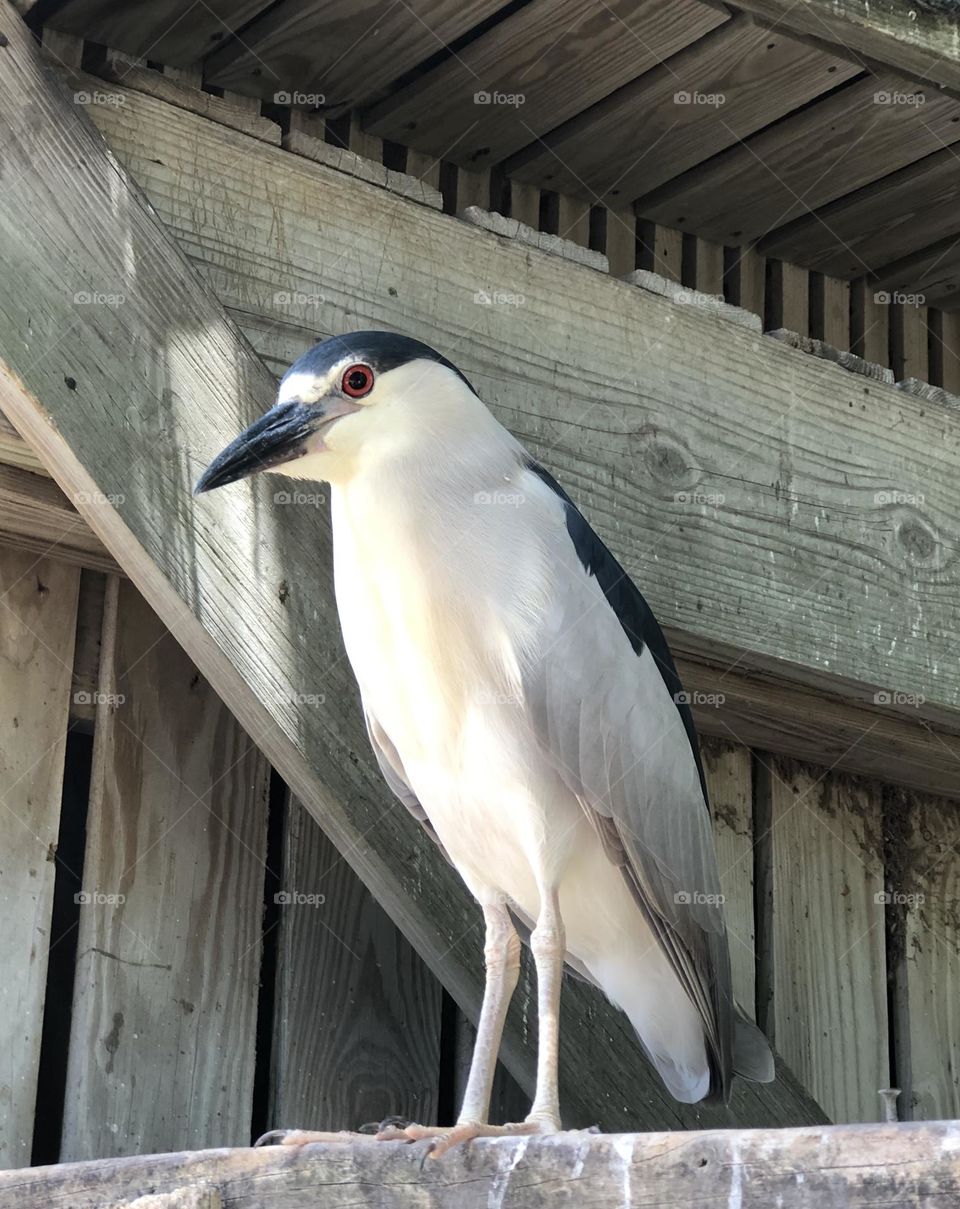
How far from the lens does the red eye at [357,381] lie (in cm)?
236

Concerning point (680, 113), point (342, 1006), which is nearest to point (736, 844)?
point (342, 1006)

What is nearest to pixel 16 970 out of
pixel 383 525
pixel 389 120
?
pixel 383 525

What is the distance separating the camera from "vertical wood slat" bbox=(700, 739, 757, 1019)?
3.43 m

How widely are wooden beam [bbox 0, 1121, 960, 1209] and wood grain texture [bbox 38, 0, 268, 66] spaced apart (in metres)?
1.75

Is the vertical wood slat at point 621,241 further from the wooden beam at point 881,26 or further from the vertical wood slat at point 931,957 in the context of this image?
the vertical wood slat at point 931,957

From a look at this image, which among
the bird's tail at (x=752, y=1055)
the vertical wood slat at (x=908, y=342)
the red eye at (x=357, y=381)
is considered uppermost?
the vertical wood slat at (x=908, y=342)

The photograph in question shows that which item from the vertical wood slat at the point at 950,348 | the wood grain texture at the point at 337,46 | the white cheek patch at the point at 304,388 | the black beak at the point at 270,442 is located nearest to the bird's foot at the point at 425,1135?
the black beak at the point at 270,442

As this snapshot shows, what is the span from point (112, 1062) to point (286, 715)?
2.32 ft

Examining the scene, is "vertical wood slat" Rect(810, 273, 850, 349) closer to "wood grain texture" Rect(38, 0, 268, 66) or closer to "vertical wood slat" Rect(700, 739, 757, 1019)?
"vertical wood slat" Rect(700, 739, 757, 1019)

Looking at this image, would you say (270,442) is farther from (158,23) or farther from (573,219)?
(573,219)

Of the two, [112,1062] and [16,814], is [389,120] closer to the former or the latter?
[16,814]

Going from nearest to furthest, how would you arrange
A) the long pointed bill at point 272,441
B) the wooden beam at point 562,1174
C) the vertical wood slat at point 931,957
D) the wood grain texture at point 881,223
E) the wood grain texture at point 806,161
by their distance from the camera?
the wooden beam at point 562,1174
the long pointed bill at point 272,441
the wood grain texture at point 806,161
the wood grain texture at point 881,223
the vertical wood slat at point 931,957

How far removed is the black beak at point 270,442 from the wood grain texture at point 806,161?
1202 mm

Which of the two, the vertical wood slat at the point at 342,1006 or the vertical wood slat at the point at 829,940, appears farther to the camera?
the vertical wood slat at the point at 829,940
